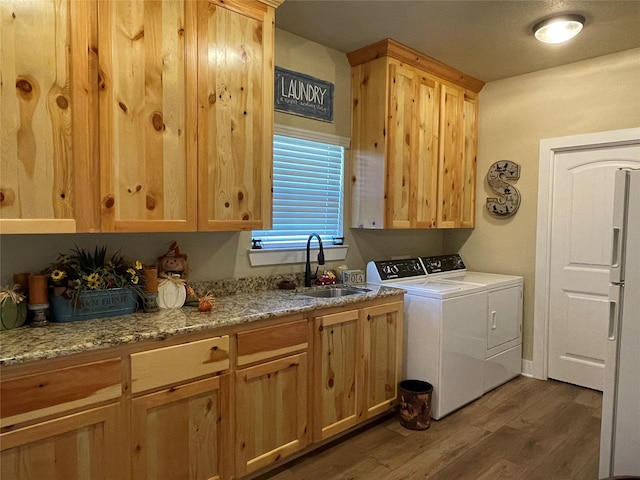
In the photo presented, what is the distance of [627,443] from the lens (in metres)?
1.99

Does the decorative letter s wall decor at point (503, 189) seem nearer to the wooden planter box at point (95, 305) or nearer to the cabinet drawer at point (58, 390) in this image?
the wooden planter box at point (95, 305)

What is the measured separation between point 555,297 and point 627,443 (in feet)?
5.87

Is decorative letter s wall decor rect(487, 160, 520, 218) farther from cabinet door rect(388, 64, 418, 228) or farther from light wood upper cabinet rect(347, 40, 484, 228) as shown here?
cabinet door rect(388, 64, 418, 228)

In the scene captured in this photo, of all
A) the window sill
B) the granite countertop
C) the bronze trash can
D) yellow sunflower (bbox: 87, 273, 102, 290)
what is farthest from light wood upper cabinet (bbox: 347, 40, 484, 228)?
yellow sunflower (bbox: 87, 273, 102, 290)

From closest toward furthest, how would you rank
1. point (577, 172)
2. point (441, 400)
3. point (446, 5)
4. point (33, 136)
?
point (33, 136), point (446, 5), point (441, 400), point (577, 172)

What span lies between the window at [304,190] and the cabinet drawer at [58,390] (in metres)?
1.34

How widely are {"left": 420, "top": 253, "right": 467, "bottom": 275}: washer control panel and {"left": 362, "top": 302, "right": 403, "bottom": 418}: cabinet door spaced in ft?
3.01

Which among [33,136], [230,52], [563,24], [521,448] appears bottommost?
[521,448]

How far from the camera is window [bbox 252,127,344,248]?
292 centimetres

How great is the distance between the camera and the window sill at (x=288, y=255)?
9.09 feet

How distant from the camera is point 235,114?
87.6 inches

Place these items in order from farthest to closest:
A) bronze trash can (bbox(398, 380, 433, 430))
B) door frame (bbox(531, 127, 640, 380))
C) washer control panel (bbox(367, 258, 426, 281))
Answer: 1. door frame (bbox(531, 127, 640, 380))
2. washer control panel (bbox(367, 258, 426, 281))
3. bronze trash can (bbox(398, 380, 433, 430))

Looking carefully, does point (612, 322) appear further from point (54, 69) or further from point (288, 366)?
point (54, 69)

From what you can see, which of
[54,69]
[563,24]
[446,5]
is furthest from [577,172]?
[54,69]
